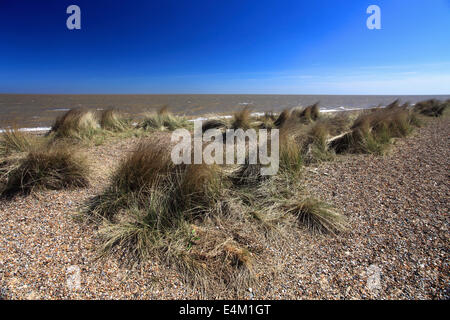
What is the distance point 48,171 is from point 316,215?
11.7 feet

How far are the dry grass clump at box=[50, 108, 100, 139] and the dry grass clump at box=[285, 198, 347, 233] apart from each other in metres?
5.80

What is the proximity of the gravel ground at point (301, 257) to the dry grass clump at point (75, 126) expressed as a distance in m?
3.73

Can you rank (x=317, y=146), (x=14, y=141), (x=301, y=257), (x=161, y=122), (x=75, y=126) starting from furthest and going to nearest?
(x=161, y=122) → (x=75, y=126) → (x=317, y=146) → (x=14, y=141) → (x=301, y=257)

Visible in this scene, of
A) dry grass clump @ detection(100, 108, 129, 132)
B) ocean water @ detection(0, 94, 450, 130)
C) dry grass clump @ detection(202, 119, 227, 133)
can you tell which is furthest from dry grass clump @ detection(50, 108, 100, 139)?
dry grass clump @ detection(202, 119, 227, 133)

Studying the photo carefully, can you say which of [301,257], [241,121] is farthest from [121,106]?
[301,257]

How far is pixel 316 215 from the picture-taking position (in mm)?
2459

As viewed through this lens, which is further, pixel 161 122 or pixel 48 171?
pixel 161 122

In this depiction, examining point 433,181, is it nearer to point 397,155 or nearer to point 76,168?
point 397,155

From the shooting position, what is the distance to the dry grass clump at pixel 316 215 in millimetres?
2340

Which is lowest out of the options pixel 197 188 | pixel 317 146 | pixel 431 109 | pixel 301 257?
pixel 301 257

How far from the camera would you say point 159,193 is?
8.36 feet

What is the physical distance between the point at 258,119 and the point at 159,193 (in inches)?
268

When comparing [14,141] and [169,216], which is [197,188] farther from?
[14,141]
